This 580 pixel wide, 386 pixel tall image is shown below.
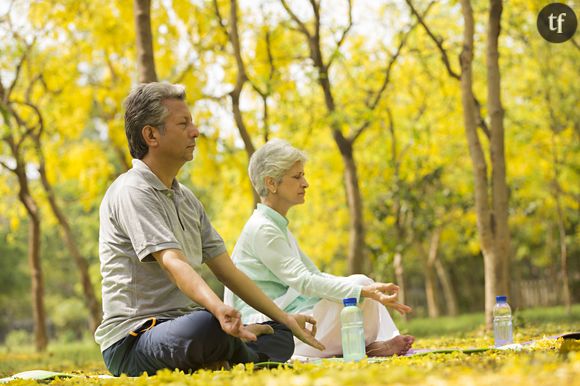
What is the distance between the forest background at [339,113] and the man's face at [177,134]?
3942mm

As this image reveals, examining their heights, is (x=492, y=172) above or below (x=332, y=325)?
above

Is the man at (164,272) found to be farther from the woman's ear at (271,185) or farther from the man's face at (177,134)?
the woman's ear at (271,185)

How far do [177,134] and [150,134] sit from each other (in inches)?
5.4

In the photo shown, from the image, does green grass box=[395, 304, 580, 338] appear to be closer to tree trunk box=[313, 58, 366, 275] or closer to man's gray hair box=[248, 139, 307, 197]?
tree trunk box=[313, 58, 366, 275]

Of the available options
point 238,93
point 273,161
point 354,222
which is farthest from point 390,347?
point 354,222

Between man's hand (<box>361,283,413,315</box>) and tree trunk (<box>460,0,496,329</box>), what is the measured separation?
3.92 meters

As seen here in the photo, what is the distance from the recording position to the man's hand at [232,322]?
145 inches

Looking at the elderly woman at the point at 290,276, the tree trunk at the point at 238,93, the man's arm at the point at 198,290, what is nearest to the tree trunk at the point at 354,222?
the tree trunk at the point at 238,93

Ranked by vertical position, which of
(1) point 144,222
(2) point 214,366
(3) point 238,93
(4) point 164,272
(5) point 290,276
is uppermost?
(3) point 238,93

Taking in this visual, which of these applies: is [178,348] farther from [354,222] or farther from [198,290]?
[354,222]

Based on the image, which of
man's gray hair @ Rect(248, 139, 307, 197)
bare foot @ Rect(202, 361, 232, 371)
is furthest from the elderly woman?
bare foot @ Rect(202, 361, 232, 371)

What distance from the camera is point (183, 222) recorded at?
4457 millimetres

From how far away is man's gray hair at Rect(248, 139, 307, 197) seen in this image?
18.5 ft

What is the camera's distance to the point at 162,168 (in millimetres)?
4434
